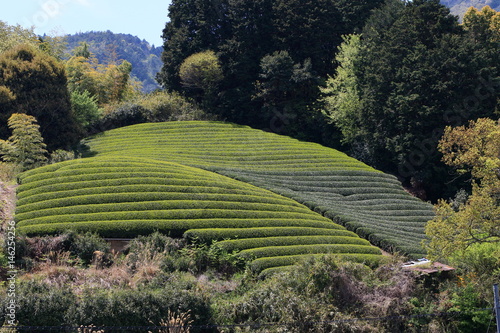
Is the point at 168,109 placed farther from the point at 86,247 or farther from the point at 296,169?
the point at 86,247

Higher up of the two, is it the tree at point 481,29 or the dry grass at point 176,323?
the tree at point 481,29

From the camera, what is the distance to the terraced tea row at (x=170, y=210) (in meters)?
23.5

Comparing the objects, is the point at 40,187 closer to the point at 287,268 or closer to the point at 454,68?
the point at 287,268

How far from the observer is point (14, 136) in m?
32.0

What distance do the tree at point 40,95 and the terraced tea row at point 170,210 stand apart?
8.54 metres

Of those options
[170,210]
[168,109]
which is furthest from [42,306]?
[168,109]

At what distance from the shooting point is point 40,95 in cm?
3778

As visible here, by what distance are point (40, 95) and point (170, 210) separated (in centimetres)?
1810

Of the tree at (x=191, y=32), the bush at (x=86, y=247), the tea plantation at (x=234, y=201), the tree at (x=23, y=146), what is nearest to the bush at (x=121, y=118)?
the tea plantation at (x=234, y=201)

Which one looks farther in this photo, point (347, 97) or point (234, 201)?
point (347, 97)

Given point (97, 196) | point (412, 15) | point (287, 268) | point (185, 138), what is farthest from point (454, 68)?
point (97, 196)

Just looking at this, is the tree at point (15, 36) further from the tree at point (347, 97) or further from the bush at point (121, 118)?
the tree at point (347, 97)

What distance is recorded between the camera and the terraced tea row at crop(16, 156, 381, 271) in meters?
23.5

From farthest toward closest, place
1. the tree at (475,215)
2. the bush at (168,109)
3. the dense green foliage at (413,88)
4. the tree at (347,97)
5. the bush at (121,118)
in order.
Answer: the bush at (168,109) < the bush at (121,118) < the tree at (347,97) < the dense green foliage at (413,88) < the tree at (475,215)
